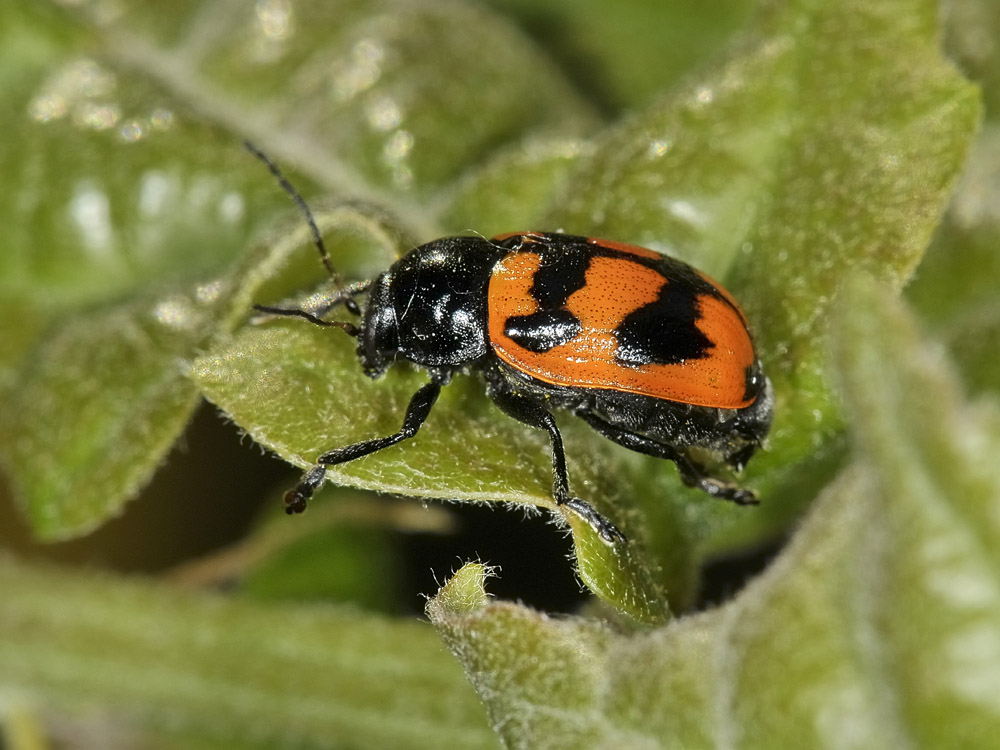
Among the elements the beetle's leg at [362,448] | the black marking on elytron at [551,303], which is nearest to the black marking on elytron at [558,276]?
the black marking on elytron at [551,303]

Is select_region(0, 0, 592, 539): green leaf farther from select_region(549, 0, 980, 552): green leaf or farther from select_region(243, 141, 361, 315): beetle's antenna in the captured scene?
select_region(549, 0, 980, 552): green leaf

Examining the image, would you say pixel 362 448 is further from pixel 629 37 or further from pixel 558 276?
pixel 629 37

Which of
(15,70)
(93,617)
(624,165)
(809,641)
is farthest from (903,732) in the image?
(15,70)

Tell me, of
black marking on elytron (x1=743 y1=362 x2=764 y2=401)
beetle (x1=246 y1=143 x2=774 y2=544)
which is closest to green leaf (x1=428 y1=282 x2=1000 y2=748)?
beetle (x1=246 y1=143 x2=774 y2=544)

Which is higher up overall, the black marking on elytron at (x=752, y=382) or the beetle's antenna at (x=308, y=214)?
the beetle's antenna at (x=308, y=214)

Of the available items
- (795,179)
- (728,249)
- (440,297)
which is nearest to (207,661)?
(440,297)

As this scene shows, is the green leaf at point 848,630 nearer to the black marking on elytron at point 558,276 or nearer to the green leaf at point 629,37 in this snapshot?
the black marking on elytron at point 558,276
